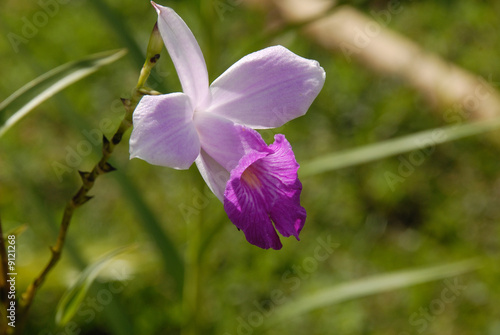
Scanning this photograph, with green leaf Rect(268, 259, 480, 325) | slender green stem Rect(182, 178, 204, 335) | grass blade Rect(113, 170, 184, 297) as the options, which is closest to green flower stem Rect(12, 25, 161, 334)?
grass blade Rect(113, 170, 184, 297)

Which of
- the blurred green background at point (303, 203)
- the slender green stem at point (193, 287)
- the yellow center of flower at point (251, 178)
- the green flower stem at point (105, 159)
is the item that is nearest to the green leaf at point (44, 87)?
the green flower stem at point (105, 159)

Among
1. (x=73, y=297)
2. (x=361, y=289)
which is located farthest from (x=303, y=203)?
(x=73, y=297)

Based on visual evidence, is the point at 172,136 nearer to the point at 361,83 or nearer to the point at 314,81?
the point at 314,81

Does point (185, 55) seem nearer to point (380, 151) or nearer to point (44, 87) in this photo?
point (44, 87)

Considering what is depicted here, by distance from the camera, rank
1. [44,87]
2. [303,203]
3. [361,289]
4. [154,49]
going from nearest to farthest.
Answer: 1. [154,49]
2. [44,87]
3. [361,289]
4. [303,203]

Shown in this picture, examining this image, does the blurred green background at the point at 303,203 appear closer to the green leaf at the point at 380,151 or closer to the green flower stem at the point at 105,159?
the green leaf at the point at 380,151

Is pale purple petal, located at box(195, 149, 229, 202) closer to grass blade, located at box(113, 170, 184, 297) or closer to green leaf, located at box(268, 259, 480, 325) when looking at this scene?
grass blade, located at box(113, 170, 184, 297)
